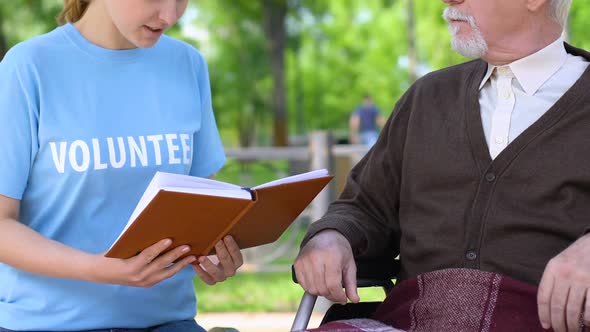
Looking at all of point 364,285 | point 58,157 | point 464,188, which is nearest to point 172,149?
point 58,157

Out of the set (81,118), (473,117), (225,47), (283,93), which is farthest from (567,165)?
(225,47)

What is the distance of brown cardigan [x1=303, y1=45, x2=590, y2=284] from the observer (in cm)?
247

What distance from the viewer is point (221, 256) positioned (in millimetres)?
2393

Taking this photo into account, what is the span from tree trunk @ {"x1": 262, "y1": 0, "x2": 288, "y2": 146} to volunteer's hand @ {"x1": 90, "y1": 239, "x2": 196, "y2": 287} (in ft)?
65.6

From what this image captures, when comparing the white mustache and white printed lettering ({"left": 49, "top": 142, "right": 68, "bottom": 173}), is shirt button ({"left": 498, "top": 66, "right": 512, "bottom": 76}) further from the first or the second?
white printed lettering ({"left": 49, "top": 142, "right": 68, "bottom": 173})

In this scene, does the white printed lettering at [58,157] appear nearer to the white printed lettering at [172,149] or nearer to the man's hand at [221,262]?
the white printed lettering at [172,149]

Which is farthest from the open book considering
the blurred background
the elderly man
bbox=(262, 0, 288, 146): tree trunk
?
bbox=(262, 0, 288, 146): tree trunk

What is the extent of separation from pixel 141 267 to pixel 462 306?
2.65 feet

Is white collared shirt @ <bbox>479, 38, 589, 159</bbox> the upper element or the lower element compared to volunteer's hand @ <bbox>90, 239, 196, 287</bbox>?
upper

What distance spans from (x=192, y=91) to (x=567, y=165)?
1011 millimetres

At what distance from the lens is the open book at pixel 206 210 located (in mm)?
2012

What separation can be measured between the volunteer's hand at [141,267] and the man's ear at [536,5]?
3.81 ft

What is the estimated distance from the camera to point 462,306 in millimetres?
2434

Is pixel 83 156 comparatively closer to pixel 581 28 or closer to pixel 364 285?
pixel 364 285
